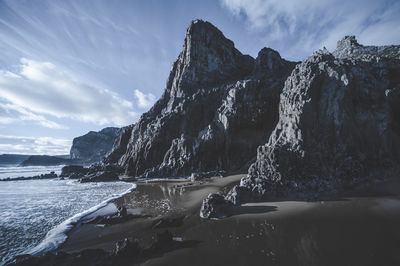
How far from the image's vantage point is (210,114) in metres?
52.6

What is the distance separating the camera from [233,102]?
45.3m

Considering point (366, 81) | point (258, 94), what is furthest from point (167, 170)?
point (366, 81)

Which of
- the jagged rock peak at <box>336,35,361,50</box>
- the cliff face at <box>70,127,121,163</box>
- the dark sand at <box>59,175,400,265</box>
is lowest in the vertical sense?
the dark sand at <box>59,175,400,265</box>

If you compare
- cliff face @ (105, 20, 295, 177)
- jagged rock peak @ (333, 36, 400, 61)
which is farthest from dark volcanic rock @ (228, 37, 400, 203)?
jagged rock peak @ (333, 36, 400, 61)

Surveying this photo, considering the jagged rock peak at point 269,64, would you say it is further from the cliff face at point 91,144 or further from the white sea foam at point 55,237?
the cliff face at point 91,144

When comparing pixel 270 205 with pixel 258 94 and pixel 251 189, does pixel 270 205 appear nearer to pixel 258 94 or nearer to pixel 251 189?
pixel 251 189

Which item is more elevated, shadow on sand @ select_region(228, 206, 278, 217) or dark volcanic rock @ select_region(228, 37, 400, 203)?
dark volcanic rock @ select_region(228, 37, 400, 203)

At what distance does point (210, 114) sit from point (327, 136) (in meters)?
33.5

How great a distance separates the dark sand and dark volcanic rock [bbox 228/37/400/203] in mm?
2417

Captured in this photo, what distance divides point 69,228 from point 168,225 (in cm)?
777

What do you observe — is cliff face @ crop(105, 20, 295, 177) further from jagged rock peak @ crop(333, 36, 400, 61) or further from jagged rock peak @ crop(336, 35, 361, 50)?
jagged rock peak @ crop(336, 35, 361, 50)

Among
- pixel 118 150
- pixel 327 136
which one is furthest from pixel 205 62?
pixel 327 136

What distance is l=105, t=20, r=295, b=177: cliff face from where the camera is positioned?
144 ft

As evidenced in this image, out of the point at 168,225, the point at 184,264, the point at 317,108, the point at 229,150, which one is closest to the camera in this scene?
Result: the point at 184,264
